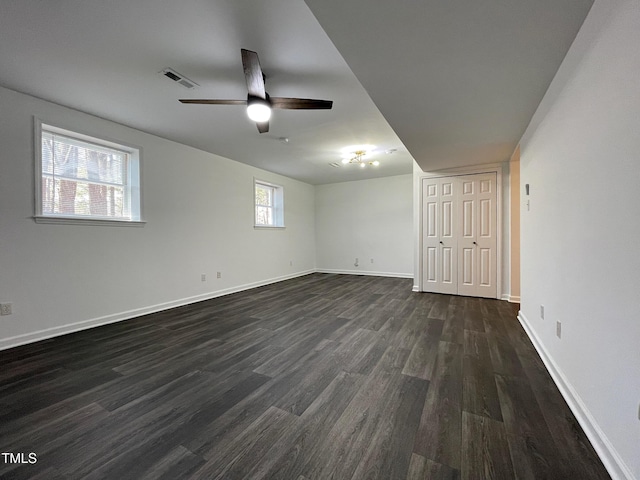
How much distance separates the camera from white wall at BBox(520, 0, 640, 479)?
1070 mm

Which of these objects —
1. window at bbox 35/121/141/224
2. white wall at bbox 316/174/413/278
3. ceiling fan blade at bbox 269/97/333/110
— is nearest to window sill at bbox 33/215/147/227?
window at bbox 35/121/141/224

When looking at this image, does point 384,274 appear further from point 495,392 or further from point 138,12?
point 138,12

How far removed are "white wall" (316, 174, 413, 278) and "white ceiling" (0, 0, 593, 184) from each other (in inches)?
129

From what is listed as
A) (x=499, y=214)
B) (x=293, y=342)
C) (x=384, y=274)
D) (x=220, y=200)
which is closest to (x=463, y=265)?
(x=499, y=214)

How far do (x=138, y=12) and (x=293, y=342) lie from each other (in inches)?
110

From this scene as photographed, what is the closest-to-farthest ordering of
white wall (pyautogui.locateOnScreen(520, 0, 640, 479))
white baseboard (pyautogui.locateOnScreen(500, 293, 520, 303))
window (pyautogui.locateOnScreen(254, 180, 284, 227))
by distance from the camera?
white wall (pyautogui.locateOnScreen(520, 0, 640, 479))
white baseboard (pyautogui.locateOnScreen(500, 293, 520, 303))
window (pyautogui.locateOnScreen(254, 180, 284, 227))

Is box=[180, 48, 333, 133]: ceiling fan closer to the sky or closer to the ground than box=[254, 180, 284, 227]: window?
closer to the sky

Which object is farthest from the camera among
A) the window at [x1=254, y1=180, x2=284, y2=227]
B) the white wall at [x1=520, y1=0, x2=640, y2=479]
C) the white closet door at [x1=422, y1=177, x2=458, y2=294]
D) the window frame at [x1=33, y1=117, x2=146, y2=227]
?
the window at [x1=254, y1=180, x2=284, y2=227]

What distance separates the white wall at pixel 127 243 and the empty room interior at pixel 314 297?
0.09 feet

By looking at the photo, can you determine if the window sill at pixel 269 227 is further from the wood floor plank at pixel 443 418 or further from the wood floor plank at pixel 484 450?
the wood floor plank at pixel 484 450

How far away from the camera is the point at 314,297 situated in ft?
15.1

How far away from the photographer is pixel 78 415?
161cm

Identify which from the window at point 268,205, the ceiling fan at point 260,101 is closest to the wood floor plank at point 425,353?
the ceiling fan at point 260,101

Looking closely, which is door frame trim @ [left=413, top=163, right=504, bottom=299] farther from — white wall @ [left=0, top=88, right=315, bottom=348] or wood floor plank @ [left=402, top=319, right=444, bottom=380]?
white wall @ [left=0, top=88, right=315, bottom=348]
